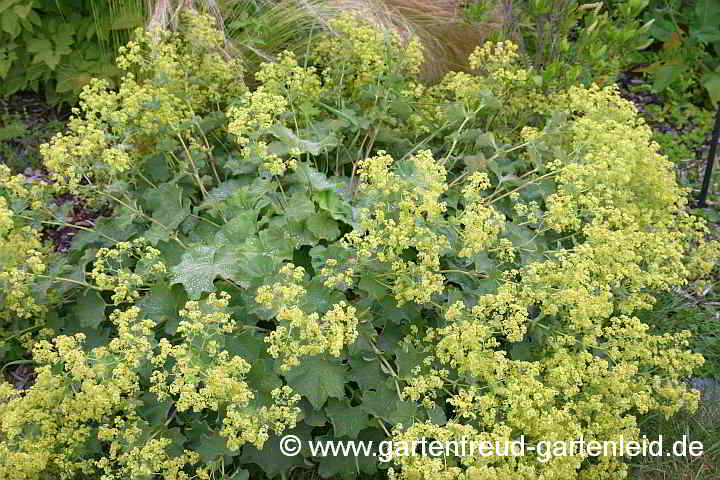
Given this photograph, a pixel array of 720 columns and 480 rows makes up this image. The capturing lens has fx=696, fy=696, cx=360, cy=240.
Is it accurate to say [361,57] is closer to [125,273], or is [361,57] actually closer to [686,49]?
[125,273]

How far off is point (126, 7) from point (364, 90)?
1.42 meters

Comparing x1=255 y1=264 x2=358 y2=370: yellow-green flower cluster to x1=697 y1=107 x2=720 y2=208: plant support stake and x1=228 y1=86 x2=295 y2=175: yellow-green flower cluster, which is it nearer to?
x1=228 y1=86 x2=295 y2=175: yellow-green flower cluster

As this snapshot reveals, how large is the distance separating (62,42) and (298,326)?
255 cm

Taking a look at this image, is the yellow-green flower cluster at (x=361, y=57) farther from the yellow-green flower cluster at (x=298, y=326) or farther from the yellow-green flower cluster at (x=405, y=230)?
the yellow-green flower cluster at (x=298, y=326)

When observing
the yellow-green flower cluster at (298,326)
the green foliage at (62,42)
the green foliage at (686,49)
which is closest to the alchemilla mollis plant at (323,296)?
the yellow-green flower cluster at (298,326)

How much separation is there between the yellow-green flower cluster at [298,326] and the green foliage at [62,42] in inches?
87.1

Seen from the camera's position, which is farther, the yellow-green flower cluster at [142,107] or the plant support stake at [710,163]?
the plant support stake at [710,163]

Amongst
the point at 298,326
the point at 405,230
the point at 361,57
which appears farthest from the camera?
the point at 361,57

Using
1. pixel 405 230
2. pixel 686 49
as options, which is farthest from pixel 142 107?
pixel 686 49

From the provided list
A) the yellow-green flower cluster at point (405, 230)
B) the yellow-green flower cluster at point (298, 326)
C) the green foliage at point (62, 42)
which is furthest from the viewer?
the green foliage at point (62, 42)

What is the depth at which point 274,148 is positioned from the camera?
2809mm

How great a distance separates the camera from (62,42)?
3672 mm

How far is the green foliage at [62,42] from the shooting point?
11.8ft

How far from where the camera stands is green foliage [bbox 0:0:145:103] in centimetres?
360
